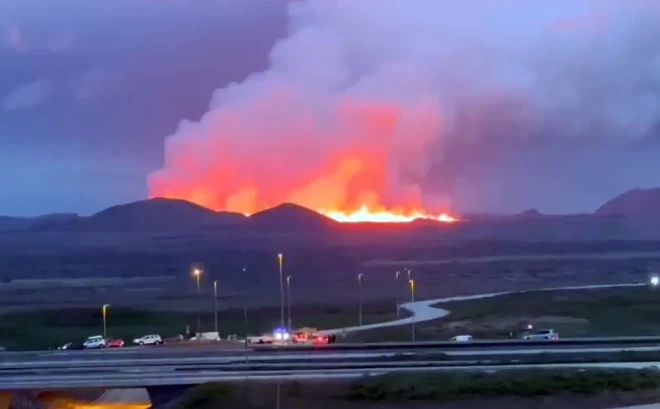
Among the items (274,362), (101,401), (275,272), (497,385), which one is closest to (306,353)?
(274,362)

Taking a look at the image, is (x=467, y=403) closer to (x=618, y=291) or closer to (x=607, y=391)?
(x=607, y=391)

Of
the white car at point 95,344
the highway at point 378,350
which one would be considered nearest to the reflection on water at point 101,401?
the highway at point 378,350

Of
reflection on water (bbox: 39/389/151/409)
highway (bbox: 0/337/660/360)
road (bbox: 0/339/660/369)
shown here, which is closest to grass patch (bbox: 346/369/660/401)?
road (bbox: 0/339/660/369)

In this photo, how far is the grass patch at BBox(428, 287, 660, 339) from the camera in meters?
70.8

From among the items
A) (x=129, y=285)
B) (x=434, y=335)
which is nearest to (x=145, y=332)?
(x=434, y=335)

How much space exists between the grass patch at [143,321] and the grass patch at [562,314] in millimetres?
8043

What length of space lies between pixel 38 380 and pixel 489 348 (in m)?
18.9

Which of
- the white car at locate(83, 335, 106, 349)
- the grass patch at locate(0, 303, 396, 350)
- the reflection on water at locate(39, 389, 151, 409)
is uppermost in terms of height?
the grass patch at locate(0, 303, 396, 350)

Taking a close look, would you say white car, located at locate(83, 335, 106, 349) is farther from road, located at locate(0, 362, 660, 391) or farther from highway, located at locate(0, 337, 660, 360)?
road, located at locate(0, 362, 660, 391)

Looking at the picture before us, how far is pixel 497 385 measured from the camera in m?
36.3

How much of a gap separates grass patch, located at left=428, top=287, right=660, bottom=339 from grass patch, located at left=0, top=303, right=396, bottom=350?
804cm

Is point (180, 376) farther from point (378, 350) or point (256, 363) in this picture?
point (378, 350)

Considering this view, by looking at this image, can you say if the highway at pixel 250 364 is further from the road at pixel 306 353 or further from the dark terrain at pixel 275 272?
the dark terrain at pixel 275 272

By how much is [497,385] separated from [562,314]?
50.1 meters
